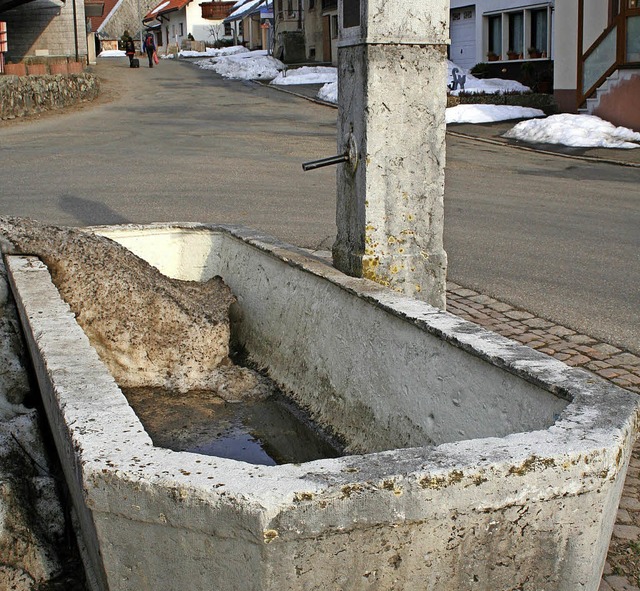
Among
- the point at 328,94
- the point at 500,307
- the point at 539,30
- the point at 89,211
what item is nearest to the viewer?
the point at 500,307

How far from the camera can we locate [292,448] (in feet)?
16.5

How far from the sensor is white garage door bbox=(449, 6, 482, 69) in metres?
29.5

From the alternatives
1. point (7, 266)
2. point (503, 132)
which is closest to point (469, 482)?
point (7, 266)

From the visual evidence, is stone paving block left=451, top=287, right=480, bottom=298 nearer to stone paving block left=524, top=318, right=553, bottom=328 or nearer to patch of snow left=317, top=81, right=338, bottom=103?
stone paving block left=524, top=318, right=553, bottom=328

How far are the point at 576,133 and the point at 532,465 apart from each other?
679 inches

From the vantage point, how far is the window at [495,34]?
28094 mm

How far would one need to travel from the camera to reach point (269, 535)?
245cm

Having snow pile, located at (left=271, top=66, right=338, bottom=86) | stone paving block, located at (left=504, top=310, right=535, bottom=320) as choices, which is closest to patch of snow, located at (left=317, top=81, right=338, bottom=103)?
snow pile, located at (left=271, top=66, right=338, bottom=86)

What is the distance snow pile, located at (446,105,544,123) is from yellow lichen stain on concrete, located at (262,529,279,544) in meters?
19.8

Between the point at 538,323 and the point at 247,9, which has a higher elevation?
the point at 247,9

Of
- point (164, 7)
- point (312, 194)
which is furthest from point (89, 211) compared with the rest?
point (164, 7)

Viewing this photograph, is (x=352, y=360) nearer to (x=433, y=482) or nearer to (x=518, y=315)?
(x=433, y=482)

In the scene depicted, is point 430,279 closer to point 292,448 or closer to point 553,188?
point 292,448

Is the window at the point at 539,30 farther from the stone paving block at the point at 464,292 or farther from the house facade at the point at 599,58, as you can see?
the stone paving block at the point at 464,292
